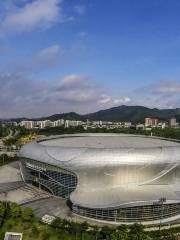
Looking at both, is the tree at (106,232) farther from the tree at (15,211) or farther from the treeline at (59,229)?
the tree at (15,211)

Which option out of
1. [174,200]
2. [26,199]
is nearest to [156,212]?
[174,200]

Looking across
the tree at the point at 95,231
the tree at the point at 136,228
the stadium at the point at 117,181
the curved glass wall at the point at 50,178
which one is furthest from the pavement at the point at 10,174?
the tree at the point at 136,228

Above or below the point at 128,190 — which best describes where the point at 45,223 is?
below

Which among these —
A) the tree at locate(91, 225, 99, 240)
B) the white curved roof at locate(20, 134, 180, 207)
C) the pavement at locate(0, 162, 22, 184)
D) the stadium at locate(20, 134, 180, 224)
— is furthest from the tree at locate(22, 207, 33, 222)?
the pavement at locate(0, 162, 22, 184)

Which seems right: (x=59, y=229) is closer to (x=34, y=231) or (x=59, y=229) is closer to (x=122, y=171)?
(x=34, y=231)

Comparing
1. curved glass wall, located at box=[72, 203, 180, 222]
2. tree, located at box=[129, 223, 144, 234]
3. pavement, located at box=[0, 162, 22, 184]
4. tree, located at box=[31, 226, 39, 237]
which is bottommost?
tree, located at box=[31, 226, 39, 237]

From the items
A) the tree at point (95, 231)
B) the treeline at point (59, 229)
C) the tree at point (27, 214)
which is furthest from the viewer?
the tree at point (27, 214)

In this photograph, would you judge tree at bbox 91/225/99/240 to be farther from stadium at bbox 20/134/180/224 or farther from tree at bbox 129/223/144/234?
tree at bbox 129/223/144/234

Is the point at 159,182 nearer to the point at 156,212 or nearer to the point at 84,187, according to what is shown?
the point at 156,212

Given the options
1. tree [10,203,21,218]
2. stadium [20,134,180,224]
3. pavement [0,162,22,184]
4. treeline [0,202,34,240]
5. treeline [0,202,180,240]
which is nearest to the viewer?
treeline [0,202,180,240]
